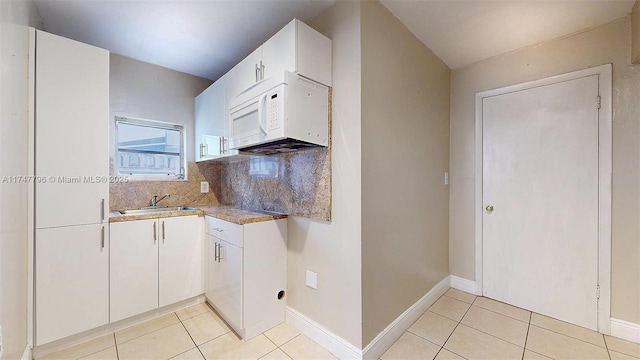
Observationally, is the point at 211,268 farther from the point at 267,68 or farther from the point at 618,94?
the point at 618,94

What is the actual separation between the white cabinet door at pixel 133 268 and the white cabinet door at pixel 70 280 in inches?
2.1

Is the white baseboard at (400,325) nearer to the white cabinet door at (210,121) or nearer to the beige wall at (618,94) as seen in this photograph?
the beige wall at (618,94)

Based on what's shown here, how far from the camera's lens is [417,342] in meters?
1.77

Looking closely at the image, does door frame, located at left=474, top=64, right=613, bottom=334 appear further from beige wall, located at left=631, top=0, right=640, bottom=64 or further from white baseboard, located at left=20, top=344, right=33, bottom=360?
white baseboard, located at left=20, top=344, right=33, bottom=360

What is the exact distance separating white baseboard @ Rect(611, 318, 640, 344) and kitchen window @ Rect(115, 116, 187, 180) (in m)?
4.05

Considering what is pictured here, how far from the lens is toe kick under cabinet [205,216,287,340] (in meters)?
1.80

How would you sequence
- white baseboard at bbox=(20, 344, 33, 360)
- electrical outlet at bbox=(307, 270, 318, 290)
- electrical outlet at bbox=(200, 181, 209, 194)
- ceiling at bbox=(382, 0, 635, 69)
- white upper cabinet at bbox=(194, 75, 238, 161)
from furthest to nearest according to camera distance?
electrical outlet at bbox=(200, 181, 209, 194) < white upper cabinet at bbox=(194, 75, 238, 161) < electrical outlet at bbox=(307, 270, 318, 290) < ceiling at bbox=(382, 0, 635, 69) < white baseboard at bbox=(20, 344, 33, 360)

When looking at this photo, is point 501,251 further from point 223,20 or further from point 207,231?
point 223,20

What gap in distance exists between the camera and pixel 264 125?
157 cm

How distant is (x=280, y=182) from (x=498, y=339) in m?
2.04

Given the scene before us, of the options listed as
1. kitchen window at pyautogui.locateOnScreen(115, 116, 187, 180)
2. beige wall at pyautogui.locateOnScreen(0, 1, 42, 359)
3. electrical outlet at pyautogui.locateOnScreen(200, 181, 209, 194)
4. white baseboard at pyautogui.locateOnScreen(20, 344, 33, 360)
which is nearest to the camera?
beige wall at pyautogui.locateOnScreen(0, 1, 42, 359)

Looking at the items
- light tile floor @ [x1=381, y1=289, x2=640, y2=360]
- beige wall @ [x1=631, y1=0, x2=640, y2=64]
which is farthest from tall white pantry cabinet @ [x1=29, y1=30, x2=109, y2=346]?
beige wall @ [x1=631, y1=0, x2=640, y2=64]

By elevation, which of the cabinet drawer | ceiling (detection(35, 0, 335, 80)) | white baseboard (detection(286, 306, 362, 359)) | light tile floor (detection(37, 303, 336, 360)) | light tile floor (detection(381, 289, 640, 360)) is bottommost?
light tile floor (detection(37, 303, 336, 360))

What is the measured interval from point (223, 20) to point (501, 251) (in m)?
3.15
